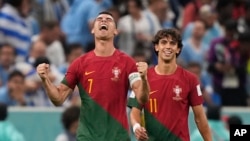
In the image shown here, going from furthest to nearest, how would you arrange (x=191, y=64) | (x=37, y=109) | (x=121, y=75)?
(x=191, y=64), (x=37, y=109), (x=121, y=75)

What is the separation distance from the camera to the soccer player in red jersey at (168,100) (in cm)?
1562

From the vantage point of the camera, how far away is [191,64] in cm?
2234

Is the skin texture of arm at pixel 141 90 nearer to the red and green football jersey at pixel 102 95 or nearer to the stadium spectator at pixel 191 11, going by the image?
the red and green football jersey at pixel 102 95

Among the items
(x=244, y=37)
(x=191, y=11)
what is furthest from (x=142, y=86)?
(x=191, y=11)

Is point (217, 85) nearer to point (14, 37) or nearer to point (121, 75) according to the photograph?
point (14, 37)

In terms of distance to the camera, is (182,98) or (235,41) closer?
(182,98)

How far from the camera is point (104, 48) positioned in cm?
1566

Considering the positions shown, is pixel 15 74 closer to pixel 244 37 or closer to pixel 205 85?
pixel 205 85

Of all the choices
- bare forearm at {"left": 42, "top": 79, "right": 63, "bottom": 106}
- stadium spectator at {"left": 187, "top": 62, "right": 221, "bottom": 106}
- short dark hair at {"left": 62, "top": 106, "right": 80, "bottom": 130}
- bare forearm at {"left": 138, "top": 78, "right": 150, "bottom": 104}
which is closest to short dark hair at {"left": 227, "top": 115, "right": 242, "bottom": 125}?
stadium spectator at {"left": 187, "top": 62, "right": 221, "bottom": 106}

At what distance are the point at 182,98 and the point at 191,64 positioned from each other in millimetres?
6703

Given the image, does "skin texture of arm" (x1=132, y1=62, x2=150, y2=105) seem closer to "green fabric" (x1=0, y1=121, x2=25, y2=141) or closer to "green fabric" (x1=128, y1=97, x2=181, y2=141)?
"green fabric" (x1=128, y1=97, x2=181, y2=141)

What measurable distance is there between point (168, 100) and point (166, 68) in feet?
1.22

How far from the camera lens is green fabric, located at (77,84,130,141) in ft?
50.8

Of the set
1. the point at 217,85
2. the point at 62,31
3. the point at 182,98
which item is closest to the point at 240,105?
the point at 217,85
